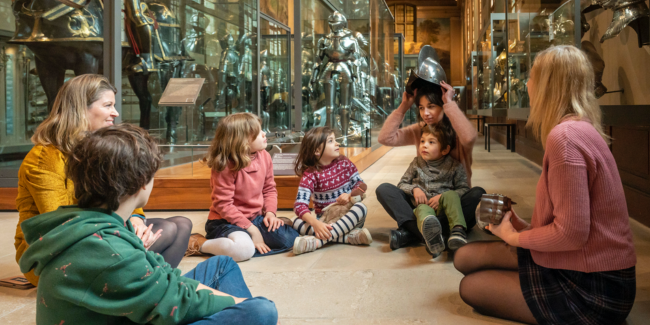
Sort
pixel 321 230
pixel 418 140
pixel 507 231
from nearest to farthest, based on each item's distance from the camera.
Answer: pixel 507 231 → pixel 321 230 → pixel 418 140

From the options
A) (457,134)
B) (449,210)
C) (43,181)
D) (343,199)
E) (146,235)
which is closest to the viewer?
(146,235)

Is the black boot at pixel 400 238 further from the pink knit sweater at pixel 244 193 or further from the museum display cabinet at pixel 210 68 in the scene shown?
the museum display cabinet at pixel 210 68

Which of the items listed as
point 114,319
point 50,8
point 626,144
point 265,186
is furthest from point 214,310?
point 50,8

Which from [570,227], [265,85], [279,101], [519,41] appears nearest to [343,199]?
[570,227]

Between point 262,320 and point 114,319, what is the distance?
398 mm

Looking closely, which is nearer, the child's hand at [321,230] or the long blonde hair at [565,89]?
the long blonde hair at [565,89]

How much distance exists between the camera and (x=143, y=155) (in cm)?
144

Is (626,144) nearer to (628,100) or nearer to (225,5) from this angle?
(628,100)

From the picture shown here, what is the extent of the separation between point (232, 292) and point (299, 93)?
21.8 feet

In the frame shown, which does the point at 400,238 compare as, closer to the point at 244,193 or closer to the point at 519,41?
the point at 244,193

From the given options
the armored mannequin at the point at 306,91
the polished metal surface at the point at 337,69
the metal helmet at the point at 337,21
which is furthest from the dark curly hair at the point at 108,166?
the metal helmet at the point at 337,21

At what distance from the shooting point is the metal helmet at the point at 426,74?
11.5 feet

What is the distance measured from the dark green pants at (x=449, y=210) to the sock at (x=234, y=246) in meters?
1.00

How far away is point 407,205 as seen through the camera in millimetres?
3578
